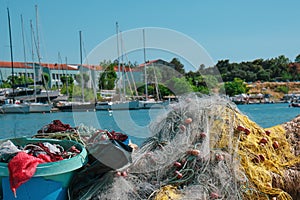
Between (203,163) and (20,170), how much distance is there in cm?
164

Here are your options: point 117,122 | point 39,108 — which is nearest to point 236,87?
point 39,108

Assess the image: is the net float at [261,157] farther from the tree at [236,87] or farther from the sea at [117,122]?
the tree at [236,87]

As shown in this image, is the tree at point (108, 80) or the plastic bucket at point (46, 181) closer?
the plastic bucket at point (46, 181)

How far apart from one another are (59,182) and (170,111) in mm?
1617

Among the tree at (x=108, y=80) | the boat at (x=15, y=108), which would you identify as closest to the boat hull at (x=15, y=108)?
the boat at (x=15, y=108)

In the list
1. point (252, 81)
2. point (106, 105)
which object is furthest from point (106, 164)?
point (252, 81)

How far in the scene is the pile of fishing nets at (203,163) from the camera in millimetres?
3014

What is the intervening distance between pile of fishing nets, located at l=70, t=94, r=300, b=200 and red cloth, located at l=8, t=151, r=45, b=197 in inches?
22.2

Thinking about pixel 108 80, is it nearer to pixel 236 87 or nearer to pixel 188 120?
pixel 236 87

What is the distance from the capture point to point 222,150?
3396mm

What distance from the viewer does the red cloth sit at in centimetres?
259

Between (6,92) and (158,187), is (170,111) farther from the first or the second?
(6,92)

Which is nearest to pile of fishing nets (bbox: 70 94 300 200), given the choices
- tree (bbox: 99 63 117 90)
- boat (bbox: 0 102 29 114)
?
tree (bbox: 99 63 117 90)

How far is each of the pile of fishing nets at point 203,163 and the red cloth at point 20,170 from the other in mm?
563
